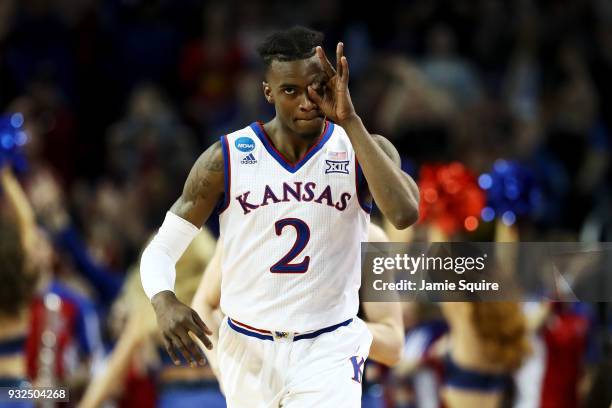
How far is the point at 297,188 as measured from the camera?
464 centimetres

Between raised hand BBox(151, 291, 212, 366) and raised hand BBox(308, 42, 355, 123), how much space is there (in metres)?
0.91

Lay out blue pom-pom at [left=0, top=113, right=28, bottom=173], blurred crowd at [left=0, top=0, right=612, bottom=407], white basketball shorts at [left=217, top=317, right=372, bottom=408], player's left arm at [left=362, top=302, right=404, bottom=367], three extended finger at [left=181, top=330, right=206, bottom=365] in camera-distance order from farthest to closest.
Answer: blurred crowd at [left=0, top=0, right=612, bottom=407], blue pom-pom at [left=0, top=113, right=28, bottom=173], player's left arm at [left=362, top=302, right=404, bottom=367], white basketball shorts at [left=217, top=317, right=372, bottom=408], three extended finger at [left=181, top=330, right=206, bottom=365]

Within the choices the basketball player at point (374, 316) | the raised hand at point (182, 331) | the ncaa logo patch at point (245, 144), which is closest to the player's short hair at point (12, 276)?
the basketball player at point (374, 316)

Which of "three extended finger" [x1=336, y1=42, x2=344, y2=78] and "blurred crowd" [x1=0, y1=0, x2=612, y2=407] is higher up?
"blurred crowd" [x1=0, y1=0, x2=612, y2=407]

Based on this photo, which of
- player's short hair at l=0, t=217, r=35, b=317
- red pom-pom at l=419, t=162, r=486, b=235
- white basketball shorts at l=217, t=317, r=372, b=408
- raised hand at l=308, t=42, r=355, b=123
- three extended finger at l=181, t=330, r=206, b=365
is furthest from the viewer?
red pom-pom at l=419, t=162, r=486, b=235

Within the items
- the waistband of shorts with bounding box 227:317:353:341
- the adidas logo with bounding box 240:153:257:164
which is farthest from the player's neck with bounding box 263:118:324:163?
the waistband of shorts with bounding box 227:317:353:341

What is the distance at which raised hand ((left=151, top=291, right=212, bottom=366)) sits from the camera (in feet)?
13.9

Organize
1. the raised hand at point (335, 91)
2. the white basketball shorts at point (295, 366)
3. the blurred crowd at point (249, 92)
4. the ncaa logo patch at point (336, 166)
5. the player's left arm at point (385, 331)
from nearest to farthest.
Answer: the raised hand at point (335, 91) < the white basketball shorts at point (295, 366) < the ncaa logo patch at point (336, 166) < the player's left arm at point (385, 331) < the blurred crowd at point (249, 92)

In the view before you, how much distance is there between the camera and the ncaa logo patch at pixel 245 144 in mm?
4715

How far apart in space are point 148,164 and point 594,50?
4.46 meters

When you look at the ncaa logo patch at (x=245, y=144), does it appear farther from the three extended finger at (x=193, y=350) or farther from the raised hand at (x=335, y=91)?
the three extended finger at (x=193, y=350)

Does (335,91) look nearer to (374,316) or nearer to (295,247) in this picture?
(295,247)

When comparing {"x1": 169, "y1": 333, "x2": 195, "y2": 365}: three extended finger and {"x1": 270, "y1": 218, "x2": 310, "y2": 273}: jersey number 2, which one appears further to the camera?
{"x1": 270, "y1": 218, "x2": 310, "y2": 273}: jersey number 2

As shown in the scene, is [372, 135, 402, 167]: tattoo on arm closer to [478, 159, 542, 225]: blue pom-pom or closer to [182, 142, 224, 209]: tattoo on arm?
[182, 142, 224, 209]: tattoo on arm
